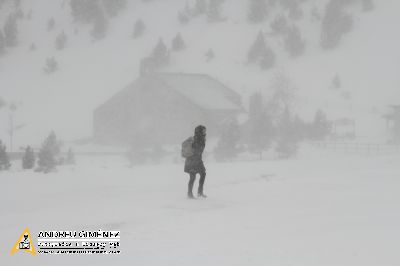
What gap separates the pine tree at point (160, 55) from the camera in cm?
8279

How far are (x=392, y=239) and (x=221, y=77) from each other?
68.8m

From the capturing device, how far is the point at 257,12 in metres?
92.2

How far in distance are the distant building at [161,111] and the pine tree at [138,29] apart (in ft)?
117

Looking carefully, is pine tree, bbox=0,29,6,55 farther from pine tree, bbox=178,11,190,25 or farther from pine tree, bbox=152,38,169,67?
pine tree, bbox=178,11,190,25

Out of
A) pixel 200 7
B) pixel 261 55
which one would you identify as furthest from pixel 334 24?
pixel 200 7

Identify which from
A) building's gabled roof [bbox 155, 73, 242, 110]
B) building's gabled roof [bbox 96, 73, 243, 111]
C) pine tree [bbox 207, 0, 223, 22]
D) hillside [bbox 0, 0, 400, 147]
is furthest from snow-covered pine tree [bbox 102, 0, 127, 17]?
building's gabled roof [bbox 96, 73, 243, 111]

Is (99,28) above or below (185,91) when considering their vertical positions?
above

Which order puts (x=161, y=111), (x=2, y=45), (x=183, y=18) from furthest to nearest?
(x=183, y=18), (x=2, y=45), (x=161, y=111)

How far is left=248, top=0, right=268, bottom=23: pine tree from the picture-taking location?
3632 inches

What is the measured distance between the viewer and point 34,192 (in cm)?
1786

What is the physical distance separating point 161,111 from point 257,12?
144ft

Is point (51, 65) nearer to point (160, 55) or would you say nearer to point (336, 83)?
point (160, 55)

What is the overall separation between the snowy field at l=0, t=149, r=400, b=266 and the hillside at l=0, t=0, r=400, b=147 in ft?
146

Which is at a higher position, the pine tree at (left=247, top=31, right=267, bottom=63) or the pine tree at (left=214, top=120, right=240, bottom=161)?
the pine tree at (left=247, top=31, right=267, bottom=63)
